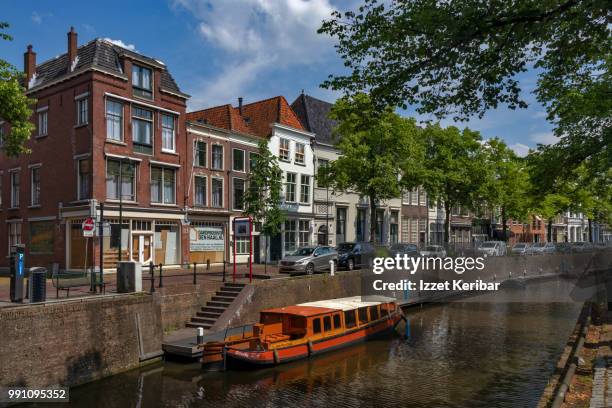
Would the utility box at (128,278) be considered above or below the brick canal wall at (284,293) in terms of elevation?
above

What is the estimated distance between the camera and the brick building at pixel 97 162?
29.3m

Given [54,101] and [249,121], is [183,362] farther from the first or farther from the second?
[249,121]

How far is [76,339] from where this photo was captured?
55.4 feet

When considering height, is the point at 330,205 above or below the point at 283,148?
below

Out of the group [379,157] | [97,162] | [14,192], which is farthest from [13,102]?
[379,157]

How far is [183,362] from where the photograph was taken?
19328mm

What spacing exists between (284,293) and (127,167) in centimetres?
1219

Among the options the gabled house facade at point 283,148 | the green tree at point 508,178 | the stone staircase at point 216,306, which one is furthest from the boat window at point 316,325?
the green tree at point 508,178

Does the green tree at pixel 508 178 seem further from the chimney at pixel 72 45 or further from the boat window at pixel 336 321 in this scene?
the chimney at pixel 72 45

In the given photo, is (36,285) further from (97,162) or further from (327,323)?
(97,162)

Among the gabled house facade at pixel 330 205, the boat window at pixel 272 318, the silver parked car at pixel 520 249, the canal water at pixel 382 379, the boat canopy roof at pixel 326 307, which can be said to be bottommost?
the canal water at pixel 382 379

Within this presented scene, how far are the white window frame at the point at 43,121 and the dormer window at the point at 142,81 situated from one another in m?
5.69

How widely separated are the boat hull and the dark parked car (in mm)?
8569

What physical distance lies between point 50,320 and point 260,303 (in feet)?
33.7
